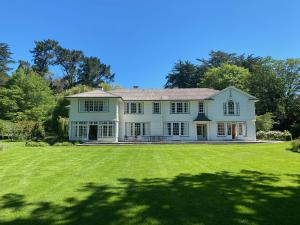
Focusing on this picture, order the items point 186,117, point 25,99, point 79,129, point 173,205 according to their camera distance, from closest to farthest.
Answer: point 173,205 → point 79,129 → point 186,117 → point 25,99

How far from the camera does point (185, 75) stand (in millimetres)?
66562

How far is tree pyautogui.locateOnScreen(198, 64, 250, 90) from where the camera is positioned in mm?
50156

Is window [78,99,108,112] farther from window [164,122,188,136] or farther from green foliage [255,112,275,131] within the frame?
green foliage [255,112,275,131]

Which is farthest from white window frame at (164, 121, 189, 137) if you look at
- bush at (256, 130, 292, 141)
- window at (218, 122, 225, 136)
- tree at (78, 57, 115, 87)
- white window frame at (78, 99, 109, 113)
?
tree at (78, 57, 115, 87)

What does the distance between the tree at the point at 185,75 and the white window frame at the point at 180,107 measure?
31.1 meters

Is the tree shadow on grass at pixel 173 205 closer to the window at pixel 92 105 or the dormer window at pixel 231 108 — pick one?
the window at pixel 92 105

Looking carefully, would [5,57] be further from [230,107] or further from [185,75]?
[230,107]

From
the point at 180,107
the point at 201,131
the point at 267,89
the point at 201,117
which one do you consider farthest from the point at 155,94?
the point at 267,89

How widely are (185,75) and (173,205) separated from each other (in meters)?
62.0

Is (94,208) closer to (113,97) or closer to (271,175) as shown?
(271,175)

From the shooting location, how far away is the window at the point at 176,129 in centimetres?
3512

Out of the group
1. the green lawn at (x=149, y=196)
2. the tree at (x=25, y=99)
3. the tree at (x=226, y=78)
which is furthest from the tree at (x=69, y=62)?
the green lawn at (x=149, y=196)

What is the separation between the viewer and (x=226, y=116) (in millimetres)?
→ 34719

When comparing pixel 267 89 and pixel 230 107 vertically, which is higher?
Result: pixel 267 89
